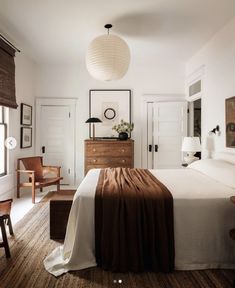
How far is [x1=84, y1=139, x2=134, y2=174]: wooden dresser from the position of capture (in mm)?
4747

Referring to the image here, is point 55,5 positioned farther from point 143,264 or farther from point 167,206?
point 143,264

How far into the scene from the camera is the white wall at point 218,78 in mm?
3329

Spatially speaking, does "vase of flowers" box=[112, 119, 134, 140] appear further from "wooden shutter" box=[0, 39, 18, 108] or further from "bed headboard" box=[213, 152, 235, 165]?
"wooden shutter" box=[0, 39, 18, 108]

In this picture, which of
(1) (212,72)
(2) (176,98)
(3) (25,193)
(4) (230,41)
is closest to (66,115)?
→ (3) (25,193)

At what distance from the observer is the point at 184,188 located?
2.36 metres

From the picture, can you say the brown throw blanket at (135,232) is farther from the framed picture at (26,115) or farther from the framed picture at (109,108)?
the framed picture at (109,108)

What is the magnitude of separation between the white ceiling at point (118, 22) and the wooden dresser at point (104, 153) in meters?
1.82

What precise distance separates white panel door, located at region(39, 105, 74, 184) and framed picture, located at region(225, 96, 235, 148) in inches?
131

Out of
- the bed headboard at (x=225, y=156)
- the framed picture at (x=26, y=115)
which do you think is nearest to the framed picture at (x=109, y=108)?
the framed picture at (x=26, y=115)

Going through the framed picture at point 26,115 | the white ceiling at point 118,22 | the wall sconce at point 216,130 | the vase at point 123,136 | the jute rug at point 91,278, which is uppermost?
the white ceiling at point 118,22

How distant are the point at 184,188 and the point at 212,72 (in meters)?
2.42

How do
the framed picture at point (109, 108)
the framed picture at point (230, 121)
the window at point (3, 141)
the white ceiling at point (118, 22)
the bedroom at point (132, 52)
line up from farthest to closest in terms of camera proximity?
the framed picture at point (109, 108), the window at point (3, 141), the framed picture at point (230, 121), the bedroom at point (132, 52), the white ceiling at point (118, 22)

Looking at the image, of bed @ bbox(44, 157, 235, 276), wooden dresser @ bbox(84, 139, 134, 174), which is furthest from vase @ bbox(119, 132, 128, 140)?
bed @ bbox(44, 157, 235, 276)

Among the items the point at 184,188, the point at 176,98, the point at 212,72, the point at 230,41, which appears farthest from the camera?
the point at 176,98
